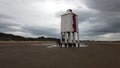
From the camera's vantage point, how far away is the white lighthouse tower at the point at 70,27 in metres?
30.5

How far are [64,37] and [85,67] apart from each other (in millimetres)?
26529

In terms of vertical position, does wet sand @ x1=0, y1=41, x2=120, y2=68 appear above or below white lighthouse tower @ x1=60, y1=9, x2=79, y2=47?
below

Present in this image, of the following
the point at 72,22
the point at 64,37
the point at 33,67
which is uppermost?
the point at 72,22

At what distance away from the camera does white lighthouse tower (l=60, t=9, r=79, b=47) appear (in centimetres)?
3047

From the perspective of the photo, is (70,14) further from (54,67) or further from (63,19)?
(54,67)

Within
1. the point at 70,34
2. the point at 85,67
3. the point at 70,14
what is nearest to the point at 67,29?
the point at 70,34

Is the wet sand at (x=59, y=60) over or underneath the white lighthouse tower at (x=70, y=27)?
underneath

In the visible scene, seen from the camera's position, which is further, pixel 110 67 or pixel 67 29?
pixel 67 29

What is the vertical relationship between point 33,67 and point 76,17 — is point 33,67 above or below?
below

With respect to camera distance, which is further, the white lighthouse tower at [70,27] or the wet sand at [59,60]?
the white lighthouse tower at [70,27]

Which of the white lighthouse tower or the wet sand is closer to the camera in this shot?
the wet sand

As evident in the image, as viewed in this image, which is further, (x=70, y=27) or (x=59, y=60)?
(x=70, y=27)

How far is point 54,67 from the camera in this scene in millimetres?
6441

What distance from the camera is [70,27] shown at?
1193 inches
